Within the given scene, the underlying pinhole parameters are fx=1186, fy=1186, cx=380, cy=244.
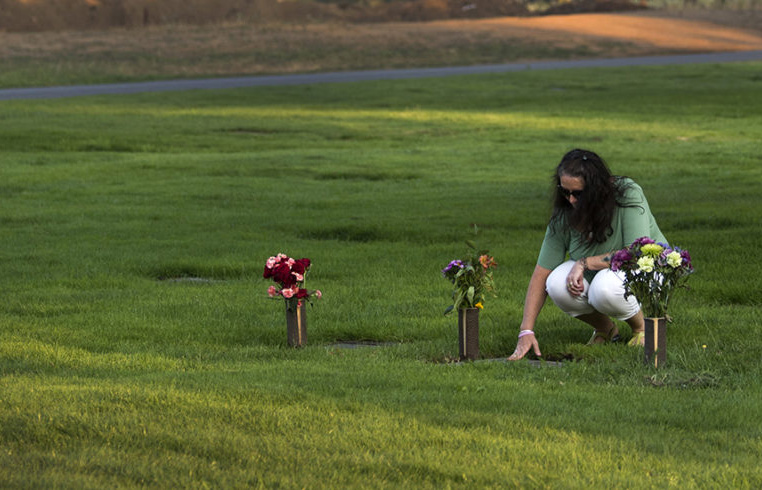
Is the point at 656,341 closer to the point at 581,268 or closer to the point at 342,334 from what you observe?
the point at 581,268

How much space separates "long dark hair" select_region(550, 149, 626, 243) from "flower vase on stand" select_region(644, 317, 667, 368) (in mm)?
787

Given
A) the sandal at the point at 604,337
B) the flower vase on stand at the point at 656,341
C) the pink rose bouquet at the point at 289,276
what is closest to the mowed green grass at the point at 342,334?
the flower vase on stand at the point at 656,341

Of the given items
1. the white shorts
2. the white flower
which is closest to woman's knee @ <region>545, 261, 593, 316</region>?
the white shorts

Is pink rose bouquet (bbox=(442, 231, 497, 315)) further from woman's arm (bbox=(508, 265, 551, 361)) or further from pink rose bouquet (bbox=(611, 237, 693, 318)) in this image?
pink rose bouquet (bbox=(611, 237, 693, 318))

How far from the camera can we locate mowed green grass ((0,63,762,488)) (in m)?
5.55

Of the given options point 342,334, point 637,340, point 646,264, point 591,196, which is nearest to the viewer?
point 646,264

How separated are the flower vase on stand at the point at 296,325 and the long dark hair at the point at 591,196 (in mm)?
1957

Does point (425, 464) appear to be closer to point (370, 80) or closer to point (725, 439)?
point (725, 439)

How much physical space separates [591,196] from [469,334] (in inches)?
47.5

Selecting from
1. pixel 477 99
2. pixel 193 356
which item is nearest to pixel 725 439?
pixel 193 356

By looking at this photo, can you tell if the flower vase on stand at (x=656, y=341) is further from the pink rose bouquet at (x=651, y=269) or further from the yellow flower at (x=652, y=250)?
the yellow flower at (x=652, y=250)

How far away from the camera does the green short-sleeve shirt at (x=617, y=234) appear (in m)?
7.86

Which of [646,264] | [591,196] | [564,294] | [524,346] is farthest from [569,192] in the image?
[524,346]

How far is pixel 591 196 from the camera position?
7688 mm
